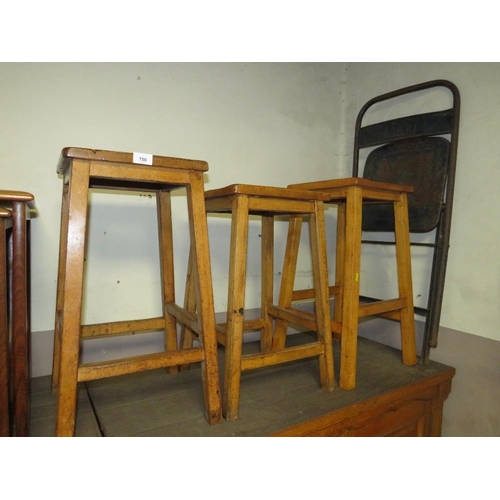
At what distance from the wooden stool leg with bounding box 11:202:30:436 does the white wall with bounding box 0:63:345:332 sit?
0.45 m

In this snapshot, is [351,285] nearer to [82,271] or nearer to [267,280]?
[267,280]

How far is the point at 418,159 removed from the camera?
1459 millimetres

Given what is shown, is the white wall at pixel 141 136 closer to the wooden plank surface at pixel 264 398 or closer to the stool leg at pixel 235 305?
the wooden plank surface at pixel 264 398

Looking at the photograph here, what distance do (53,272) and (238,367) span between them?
779mm

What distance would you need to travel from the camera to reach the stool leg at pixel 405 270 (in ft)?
4.19

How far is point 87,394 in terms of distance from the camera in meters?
1.10

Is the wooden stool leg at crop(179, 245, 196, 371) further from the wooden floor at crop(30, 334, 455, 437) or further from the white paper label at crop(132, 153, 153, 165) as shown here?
the white paper label at crop(132, 153, 153, 165)

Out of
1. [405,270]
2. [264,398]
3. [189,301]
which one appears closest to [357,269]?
[405,270]

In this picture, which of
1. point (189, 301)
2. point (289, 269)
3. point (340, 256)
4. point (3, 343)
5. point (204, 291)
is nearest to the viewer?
point (3, 343)

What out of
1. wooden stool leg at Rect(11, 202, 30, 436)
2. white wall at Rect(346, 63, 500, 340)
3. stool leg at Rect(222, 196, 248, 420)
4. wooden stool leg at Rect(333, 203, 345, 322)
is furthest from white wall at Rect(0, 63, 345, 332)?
white wall at Rect(346, 63, 500, 340)

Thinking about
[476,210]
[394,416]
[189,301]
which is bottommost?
[394,416]

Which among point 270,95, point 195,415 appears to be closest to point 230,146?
point 270,95

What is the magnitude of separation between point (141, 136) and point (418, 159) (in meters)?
1.16

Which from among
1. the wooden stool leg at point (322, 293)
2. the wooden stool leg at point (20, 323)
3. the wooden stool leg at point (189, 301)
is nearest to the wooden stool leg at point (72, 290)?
the wooden stool leg at point (20, 323)
